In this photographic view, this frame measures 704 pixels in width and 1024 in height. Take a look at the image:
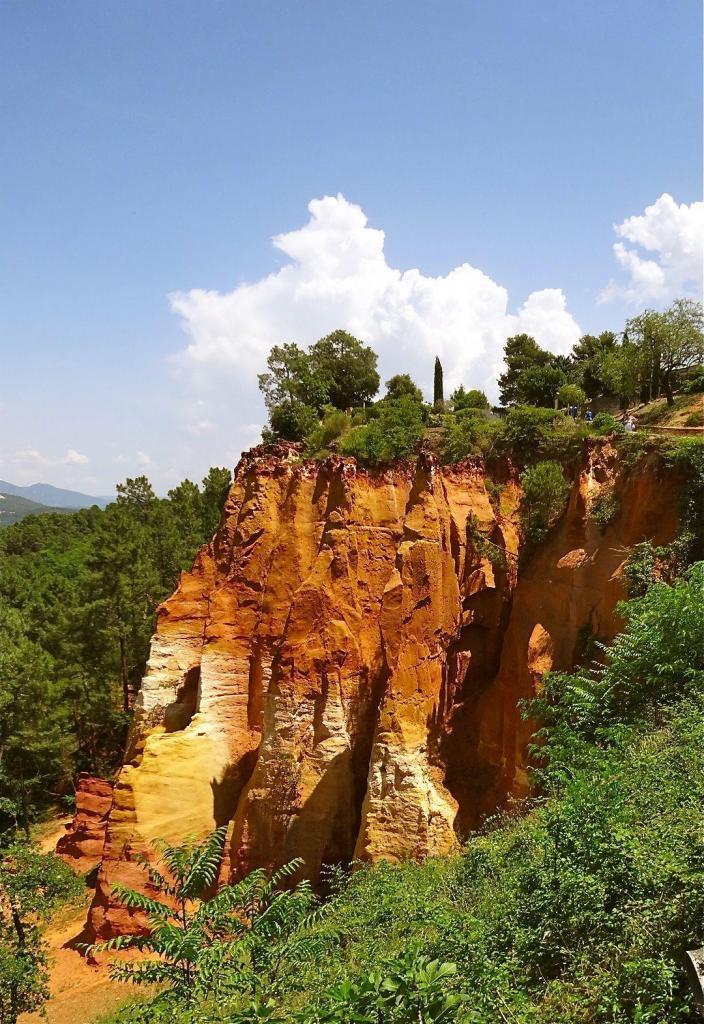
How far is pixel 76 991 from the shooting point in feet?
47.2

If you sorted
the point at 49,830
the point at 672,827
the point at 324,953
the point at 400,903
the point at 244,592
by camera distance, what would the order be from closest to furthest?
the point at 672,827 < the point at 324,953 < the point at 400,903 < the point at 244,592 < the point at 49,830

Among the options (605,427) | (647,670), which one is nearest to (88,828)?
(647,670)

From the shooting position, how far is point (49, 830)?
84.5 feet

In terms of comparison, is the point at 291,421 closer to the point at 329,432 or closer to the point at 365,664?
the point at 329,432

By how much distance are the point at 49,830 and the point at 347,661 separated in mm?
19078

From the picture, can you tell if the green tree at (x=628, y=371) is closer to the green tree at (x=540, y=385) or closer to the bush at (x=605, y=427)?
the green tree at (x=540, y=385)

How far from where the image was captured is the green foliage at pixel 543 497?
1523 cm

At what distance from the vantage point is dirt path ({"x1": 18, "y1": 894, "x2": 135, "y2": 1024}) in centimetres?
1334

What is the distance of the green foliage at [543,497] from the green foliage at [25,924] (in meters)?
14.2

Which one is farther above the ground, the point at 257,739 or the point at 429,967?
the point at 429,967

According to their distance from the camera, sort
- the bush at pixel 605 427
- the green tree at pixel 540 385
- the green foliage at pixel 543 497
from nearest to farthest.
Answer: the green foliage at pixel 543 497, the bush at pixel 605 427, the green tree at pixel 540 385

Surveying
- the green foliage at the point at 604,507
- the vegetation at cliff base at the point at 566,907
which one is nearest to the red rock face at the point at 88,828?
the vegetation at cliff base at the point at 566,907

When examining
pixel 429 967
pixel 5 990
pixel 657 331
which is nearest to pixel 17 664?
pixel 5 990

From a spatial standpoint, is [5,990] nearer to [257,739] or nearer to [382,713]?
[257,739]
